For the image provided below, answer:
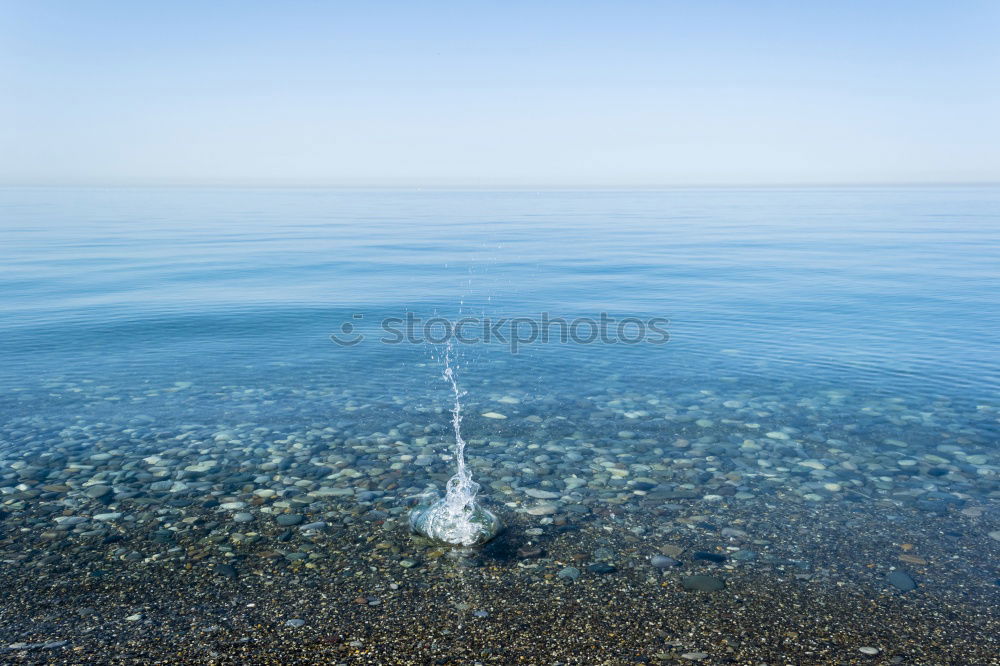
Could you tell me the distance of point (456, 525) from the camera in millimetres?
7652

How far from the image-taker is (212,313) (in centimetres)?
2106

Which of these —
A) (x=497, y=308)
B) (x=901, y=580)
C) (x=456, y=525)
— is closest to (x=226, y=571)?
(x=456, y=525)

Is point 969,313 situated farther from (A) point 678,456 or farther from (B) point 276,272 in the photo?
(B) point 276,272

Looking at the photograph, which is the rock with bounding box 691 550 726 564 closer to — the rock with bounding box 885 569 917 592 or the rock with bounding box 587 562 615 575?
the rock with bounding box 587 562 615 575

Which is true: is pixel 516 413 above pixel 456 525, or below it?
below

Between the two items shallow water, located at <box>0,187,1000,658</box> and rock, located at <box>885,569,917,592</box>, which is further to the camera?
shallow water, located at <box>0,187,1000,658</box>

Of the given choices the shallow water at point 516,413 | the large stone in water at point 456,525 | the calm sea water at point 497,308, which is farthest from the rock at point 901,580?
the calm sea water at point 497,308

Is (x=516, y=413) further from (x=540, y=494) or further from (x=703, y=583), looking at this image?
(x=703, y=583)

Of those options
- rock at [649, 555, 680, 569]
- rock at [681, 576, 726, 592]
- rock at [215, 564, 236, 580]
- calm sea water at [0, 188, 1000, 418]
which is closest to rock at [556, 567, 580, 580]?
rock at [649, 555, 680, 569]

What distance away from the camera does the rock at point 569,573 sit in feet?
22.4

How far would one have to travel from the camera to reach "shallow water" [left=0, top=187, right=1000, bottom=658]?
8.06 metres

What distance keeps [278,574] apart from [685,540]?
13.5 ft

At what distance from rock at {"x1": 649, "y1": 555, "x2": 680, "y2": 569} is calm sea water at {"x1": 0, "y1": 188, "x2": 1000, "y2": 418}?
636 centimetres

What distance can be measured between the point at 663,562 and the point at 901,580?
2.17m
